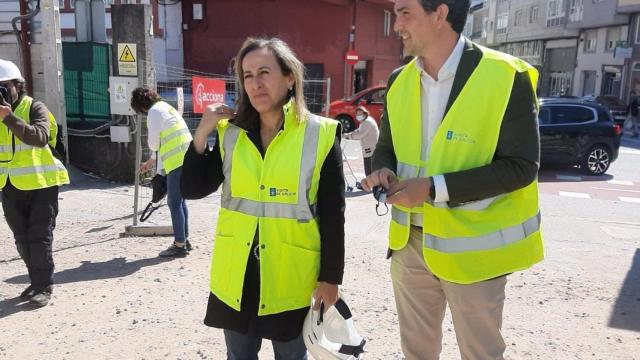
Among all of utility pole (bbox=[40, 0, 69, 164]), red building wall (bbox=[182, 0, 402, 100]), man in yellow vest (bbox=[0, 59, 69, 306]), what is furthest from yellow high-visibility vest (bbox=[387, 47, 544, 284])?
red building wall (bbox=[182, 0, 402, 100])

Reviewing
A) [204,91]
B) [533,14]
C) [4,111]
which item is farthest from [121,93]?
[533,14]

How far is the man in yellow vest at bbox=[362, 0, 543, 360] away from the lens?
2162 millimetres

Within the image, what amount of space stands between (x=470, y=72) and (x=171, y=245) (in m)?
4.48

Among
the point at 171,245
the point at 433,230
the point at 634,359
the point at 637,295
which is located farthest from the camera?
the point at 171,245

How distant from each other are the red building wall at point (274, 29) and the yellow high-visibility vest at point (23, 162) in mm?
16757

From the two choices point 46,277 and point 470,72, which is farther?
point 46,277

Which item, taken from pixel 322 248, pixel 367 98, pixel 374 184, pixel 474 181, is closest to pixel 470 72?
pixel 474 181

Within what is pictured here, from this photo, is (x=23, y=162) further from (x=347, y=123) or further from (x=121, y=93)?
(x=347, y=123)

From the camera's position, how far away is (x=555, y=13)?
4166 centimetres

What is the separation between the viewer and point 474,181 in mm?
2141

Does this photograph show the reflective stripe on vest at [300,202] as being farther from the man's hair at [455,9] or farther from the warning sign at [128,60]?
the warning sign at [128,60]

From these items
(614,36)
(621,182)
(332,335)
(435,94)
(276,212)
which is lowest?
(621,182)

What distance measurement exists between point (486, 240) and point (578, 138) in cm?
1136

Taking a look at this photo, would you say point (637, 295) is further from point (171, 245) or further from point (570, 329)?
point (171, 245)
